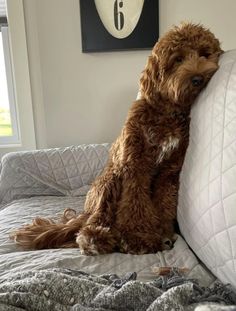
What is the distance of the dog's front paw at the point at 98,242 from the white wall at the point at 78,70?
990 millimetres

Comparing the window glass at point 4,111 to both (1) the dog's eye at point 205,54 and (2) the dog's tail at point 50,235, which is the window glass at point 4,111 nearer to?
(2) the dog's tail at point 50,235

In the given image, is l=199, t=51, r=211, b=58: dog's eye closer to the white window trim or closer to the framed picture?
the framed picture

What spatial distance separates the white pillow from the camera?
2.55 feet

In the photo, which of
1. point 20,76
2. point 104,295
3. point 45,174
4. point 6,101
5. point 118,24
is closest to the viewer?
point 104,295

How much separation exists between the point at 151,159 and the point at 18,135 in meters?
1.29

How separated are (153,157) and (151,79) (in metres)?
0.24

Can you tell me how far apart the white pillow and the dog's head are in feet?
0.12

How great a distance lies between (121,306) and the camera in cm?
71

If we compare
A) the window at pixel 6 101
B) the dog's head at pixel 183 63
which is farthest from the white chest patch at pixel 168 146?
the window at pixel 6 101

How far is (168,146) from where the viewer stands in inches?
40.7

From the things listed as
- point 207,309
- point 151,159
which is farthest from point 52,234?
point 207,309

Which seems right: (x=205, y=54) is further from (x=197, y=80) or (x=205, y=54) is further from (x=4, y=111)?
(x=4, y=111)

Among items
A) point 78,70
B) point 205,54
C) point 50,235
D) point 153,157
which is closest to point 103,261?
point 50,235

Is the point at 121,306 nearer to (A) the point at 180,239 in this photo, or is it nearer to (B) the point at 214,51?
(A) the point at 180,239
